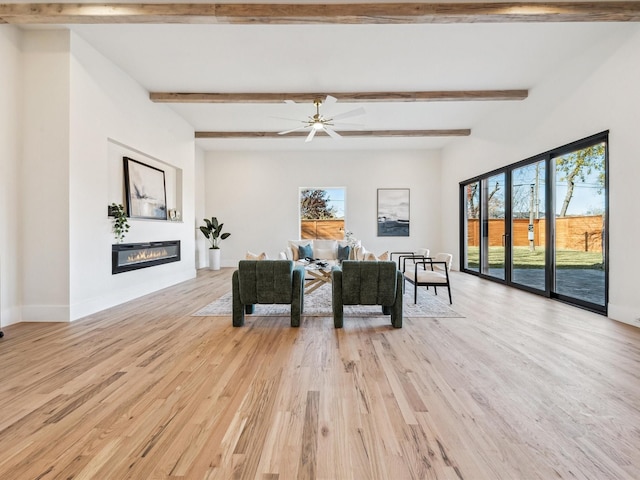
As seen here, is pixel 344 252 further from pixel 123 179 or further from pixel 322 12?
pixel 322 12

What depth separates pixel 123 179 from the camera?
15.4 ft

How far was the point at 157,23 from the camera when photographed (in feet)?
10.8

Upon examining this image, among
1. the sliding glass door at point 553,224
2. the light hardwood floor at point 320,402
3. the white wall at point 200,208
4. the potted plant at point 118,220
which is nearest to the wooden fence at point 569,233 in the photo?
the sliding glass door at point 553,224

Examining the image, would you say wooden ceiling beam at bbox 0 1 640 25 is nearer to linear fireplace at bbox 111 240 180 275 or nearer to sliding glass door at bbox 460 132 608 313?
sliding glass door at bbox 460 132 608 313

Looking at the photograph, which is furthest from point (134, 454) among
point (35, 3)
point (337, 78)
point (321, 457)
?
point (337, 78)

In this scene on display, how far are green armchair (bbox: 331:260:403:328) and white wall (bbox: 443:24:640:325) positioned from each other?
8.46 ft

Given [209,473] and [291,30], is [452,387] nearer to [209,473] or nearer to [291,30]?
[209,473]

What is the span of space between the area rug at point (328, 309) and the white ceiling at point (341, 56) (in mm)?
3356

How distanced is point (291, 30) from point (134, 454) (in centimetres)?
408

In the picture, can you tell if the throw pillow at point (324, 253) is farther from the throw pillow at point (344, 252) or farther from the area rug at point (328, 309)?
the area rug at point (328, 309)

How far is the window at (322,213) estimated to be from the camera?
29.0 ft

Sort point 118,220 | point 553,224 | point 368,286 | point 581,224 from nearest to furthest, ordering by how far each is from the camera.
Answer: point 368,286
point 581,224
point 118,220
point 553,224

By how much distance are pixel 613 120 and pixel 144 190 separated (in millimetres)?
6586

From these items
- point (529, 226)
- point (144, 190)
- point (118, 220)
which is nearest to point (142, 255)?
point (118, 220)
